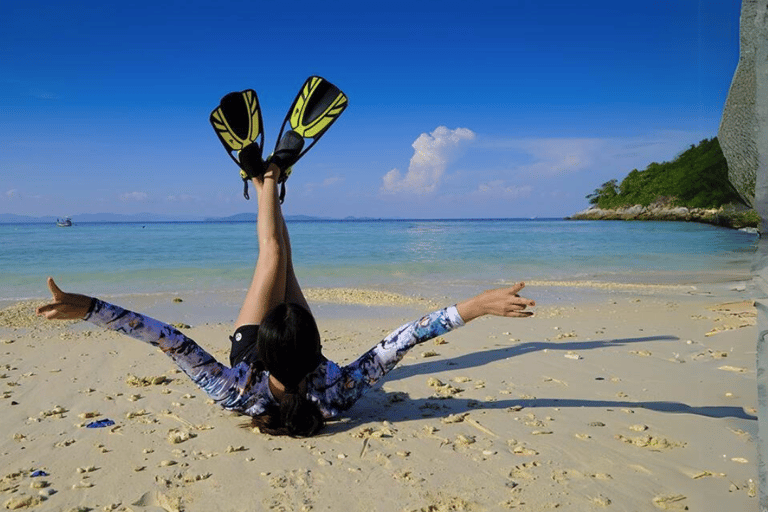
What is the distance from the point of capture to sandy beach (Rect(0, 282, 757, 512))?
303cm

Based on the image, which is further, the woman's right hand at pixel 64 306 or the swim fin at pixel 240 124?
the swim fin at pixel 240 124

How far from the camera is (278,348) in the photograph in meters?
3.43

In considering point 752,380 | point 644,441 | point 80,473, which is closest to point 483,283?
point 752,380

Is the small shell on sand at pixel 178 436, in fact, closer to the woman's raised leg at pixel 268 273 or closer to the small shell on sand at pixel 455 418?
the woman's raised leg at pixel 268 273

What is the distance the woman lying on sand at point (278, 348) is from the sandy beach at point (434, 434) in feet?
0.68

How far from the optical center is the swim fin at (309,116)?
5645 millimetres

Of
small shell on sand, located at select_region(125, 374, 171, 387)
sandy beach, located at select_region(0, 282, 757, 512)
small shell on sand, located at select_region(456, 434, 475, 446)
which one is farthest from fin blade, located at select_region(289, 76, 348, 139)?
small shell on sand, located at select_region(456, 434, 475, 446)

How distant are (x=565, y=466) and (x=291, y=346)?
173 cm

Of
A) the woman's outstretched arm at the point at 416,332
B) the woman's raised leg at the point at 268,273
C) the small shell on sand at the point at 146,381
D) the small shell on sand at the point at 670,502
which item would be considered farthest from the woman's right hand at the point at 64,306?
the small shell on sand at the point at 670,502

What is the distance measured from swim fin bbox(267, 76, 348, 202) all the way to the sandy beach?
2278 mm

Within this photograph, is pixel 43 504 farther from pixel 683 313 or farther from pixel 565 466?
pixel 683 313

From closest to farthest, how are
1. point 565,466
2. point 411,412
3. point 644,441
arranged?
point 565,466 < point 644,441 < point 411,412

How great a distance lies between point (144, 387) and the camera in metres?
5.08

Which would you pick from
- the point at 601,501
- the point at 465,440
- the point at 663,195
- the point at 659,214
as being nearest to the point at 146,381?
the point at 465,440
